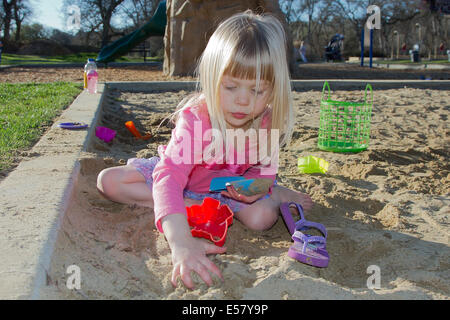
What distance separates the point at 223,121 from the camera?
6.30ft

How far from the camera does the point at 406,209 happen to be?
7.63 feet

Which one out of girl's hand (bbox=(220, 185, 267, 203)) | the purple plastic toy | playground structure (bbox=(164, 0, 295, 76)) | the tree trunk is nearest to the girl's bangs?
girl's hand (bbox=(220, 185, 267, 203))

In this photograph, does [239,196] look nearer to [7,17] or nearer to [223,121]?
[223,121]

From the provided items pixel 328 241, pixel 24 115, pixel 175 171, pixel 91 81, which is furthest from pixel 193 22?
pixel 328 241

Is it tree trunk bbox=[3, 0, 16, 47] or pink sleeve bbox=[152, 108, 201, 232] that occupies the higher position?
tree trunk bbox=[3, 0, 16, 47]

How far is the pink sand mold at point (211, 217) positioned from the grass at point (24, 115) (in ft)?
3.45

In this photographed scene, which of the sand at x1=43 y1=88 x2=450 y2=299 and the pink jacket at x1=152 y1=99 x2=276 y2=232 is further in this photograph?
the pink jacket at x1=152 y1=99 x2=276 y2=232

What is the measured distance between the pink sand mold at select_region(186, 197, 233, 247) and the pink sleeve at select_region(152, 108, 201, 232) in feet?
0.66

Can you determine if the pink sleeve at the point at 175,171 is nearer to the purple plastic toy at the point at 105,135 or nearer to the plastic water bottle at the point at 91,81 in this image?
the purple plastic toy at the point at 105,135

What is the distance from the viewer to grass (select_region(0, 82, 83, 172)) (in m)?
2.79

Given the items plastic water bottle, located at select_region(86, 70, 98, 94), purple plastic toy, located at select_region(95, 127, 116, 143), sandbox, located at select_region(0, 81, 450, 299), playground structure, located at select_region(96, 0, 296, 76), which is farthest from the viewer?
playground structure, located at select_region(96, 0, 296, 76)

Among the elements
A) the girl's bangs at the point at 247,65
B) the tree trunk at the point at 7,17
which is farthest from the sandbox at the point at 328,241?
the tree trunk at the point at 7,17

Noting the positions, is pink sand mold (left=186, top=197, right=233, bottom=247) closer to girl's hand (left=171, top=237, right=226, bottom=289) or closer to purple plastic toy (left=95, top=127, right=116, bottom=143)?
girl's hand (left=171, top=237, right=226, bottom=289)

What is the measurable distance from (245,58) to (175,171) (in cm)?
52
